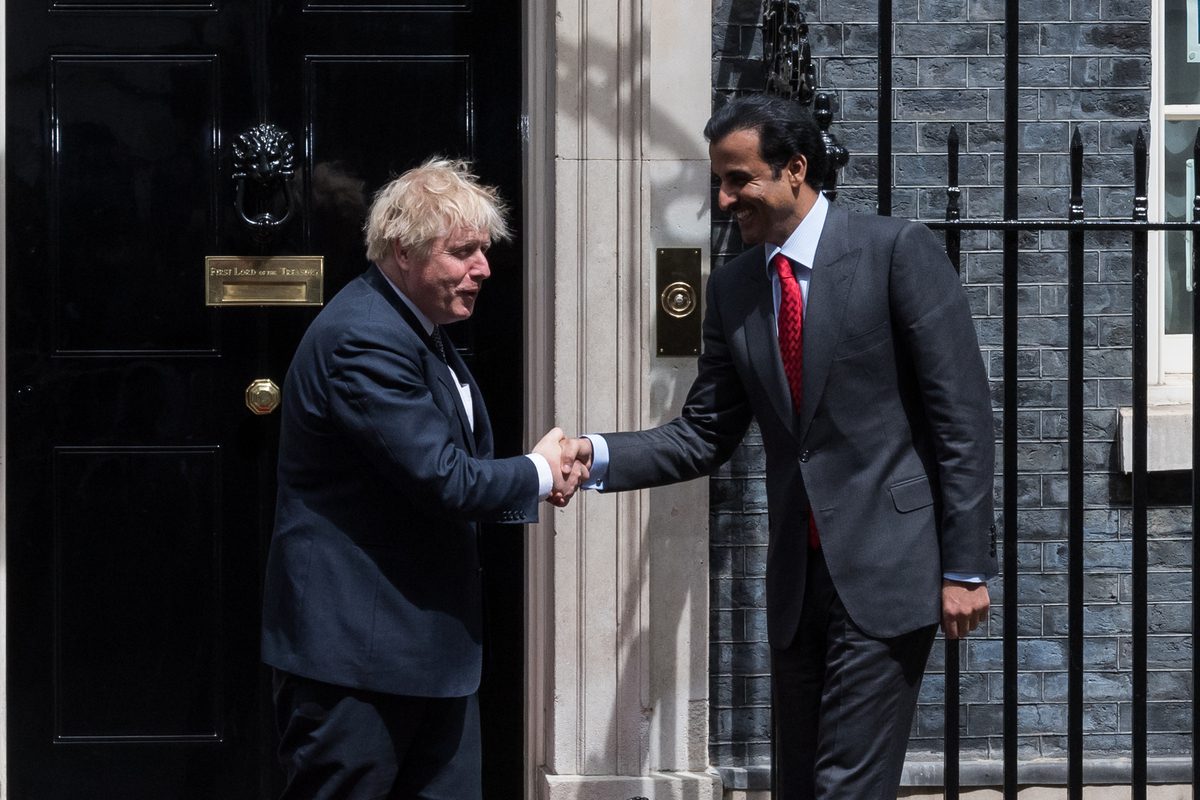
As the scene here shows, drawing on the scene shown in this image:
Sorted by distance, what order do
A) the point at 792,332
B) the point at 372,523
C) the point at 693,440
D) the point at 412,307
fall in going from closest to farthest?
the point at 372,523, the point at 412,307, the point at 792,332, the point at 693,440

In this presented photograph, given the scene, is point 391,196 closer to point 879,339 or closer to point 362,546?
point 362,546

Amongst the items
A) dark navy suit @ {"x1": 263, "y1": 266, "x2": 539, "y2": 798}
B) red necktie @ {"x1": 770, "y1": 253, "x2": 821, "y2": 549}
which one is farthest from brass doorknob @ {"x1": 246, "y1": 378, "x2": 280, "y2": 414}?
red necktie @ {"x1": 770, "y1": 253, "x2": 821, "y2": 549}

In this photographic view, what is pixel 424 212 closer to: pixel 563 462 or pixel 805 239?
pixel 563 462

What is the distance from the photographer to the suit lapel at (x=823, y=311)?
11.0 feet

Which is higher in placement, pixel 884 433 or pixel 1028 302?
pixel 1028 302

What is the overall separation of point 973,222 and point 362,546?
185 cm

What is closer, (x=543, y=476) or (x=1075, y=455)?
(x=543, y=476)

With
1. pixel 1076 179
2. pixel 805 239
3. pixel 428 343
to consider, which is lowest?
pixel 428 343

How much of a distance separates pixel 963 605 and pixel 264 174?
2525 mm

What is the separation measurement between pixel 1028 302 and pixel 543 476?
1.98 meters

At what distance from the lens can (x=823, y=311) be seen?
11.1 ft

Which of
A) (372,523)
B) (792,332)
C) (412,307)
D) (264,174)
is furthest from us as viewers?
(264,174)

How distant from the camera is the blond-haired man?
3.14 meters

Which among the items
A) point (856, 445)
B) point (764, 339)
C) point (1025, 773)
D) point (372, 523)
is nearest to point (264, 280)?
point (372, 523)
